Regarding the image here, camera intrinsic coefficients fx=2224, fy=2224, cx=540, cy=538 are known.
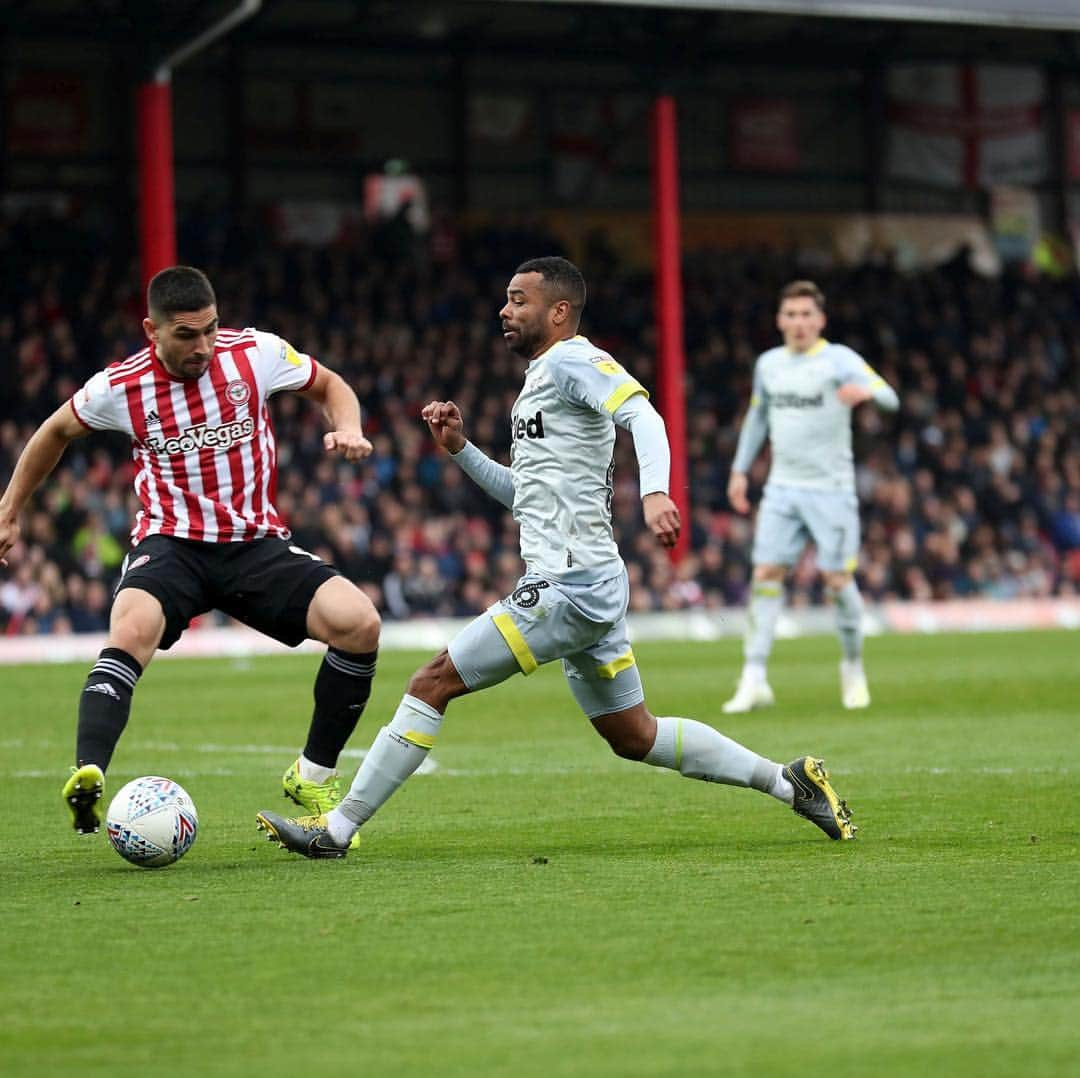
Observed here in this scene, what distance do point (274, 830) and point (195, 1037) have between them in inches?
101

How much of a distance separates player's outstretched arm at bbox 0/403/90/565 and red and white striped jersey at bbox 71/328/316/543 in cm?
5

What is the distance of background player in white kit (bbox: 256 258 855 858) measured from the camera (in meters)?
7.07

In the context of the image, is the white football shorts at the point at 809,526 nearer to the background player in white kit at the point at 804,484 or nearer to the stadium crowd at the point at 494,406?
the background player in white kit at the point at 804,484

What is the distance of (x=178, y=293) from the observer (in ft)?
24.2

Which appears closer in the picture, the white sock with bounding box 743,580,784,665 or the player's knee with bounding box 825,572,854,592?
the white sock with bounding box 743,580,784,665

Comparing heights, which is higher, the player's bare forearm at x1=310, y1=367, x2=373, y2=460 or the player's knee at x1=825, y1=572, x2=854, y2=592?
the player's bare forearm at x1=310, y1=367, x2=373, y2=460

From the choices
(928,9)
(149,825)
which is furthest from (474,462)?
(928,9)

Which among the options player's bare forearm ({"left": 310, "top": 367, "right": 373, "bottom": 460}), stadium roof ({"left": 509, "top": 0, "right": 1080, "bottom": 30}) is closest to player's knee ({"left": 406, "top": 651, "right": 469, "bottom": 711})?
player's bare forearm ({"left": 310, "top": 367, "right": 373, "bottom": 460})

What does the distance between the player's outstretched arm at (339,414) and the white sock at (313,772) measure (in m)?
1.07

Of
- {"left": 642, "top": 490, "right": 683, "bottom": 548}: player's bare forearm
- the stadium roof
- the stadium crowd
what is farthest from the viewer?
the stadium roof

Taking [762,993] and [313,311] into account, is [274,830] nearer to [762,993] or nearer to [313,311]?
[762,993]

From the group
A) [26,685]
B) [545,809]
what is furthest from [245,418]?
[26,685]

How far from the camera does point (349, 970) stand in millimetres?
5273

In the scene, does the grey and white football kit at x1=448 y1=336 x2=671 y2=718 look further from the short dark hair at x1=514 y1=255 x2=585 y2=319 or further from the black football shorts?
the black football shorts
